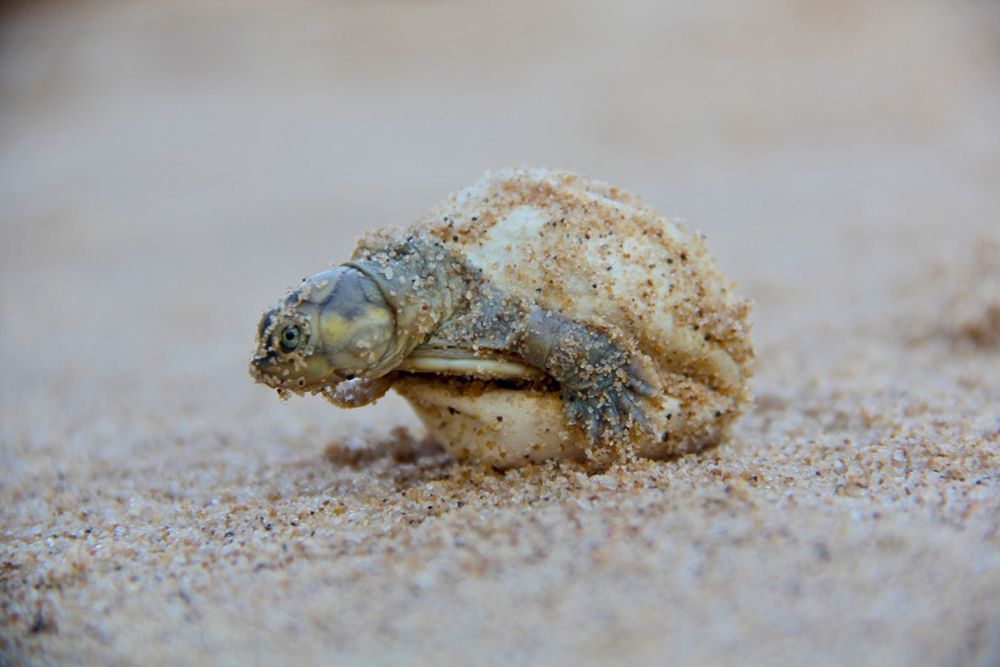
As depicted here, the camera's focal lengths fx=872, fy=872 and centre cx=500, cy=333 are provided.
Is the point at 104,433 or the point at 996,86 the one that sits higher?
the point at 996,86

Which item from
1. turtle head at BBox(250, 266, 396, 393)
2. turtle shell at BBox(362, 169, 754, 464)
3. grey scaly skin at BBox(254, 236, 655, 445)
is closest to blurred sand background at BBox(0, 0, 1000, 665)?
turtle shell at BBox(362, 169, 754, 464)

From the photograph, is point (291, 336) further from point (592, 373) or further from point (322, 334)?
point (592, 373)

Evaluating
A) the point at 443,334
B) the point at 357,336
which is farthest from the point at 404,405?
the point at 357,336

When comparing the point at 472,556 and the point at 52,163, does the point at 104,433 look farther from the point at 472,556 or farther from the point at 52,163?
the point at 52,163

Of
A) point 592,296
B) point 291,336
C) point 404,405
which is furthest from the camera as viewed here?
point 404,405

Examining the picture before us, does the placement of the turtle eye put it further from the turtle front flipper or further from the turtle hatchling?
the turtle front flipper

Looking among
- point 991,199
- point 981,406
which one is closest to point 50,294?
point 981,406

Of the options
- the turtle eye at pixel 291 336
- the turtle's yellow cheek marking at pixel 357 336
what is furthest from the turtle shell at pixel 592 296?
the turtle eye at pixel 291 336

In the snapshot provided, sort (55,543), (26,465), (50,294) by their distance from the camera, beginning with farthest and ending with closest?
(50,294), (26,465), (55,543)
